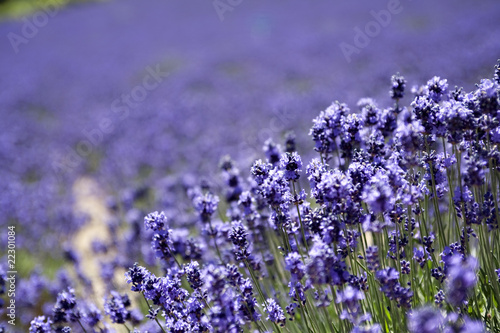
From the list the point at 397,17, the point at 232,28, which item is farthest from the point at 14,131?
the point at 397,17

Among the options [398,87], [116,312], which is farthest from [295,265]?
[398,87]

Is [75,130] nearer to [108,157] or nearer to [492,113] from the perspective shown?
[108,157]

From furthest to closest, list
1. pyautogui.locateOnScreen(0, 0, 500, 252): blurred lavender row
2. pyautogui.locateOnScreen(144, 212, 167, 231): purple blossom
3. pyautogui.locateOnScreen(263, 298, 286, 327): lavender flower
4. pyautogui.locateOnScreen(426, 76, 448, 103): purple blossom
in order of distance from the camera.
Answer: pyautogui.locateOnScreen(0, 0, 500, 252): blurred lavender row, pyautogui.locateOnScreen(144, 212, 167, 231): purple blossom, pyautogui.locateOnScreen(426, 76, 448, 103): purple blossom, pyautogui.locateOnScreen(263, 298, 286, 327): lavender flower

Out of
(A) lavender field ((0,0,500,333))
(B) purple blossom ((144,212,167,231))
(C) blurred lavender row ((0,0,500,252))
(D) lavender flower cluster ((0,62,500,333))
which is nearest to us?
(D) lavender flower cluster ((0,62,500,333))

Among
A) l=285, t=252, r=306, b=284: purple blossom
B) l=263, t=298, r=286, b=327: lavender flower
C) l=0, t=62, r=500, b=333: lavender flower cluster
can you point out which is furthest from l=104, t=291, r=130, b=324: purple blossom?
l=285, t=252, r=306, b=284: purple blossom

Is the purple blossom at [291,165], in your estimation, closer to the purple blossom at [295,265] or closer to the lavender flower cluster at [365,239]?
the lavender flower cluster at [365,239]

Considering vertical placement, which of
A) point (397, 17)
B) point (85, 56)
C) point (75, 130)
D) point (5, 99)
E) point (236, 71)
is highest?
point (397, 17)

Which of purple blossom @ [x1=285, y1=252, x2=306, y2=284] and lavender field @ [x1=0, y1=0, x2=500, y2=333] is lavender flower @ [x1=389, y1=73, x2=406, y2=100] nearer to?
lavender field @ [x1=0, y1=0, x2=500, y2=333]

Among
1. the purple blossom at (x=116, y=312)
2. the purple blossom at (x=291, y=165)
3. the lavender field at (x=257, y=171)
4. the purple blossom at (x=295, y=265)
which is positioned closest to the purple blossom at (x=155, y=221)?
the lavender field at (x=257, y=171)

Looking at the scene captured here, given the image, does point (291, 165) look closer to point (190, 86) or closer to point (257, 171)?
point (257, 171)
